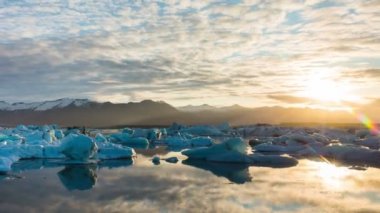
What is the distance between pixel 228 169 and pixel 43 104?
18129 centimetres

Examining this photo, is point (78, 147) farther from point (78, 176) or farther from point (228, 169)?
point (228, 169)

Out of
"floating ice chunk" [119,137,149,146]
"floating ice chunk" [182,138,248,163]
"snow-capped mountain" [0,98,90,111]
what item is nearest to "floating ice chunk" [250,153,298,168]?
"floating ice chunk" [182,138,248,163]

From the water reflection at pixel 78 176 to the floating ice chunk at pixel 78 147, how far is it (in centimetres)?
69

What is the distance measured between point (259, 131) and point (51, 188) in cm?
4555

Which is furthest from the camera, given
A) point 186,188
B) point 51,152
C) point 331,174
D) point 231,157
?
point 51,152

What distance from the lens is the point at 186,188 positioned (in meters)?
12.2

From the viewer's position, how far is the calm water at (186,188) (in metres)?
9.78

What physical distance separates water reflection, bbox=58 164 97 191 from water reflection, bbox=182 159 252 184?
433 cm

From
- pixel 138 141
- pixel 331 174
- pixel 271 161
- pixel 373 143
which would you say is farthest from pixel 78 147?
pixel 373 143

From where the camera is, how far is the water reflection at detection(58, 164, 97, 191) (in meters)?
12.4

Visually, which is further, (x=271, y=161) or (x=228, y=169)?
(x=271, y=161)

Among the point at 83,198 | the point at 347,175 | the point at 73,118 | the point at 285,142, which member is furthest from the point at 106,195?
the point at 73,118

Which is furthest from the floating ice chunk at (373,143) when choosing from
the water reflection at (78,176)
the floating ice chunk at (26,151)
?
the floating ice chunk at (26,151)

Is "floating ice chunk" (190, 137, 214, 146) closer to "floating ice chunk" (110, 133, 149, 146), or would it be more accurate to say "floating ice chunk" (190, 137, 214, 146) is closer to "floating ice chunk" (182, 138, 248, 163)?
"floating ice chunk" (110, 133, 149, 146)
